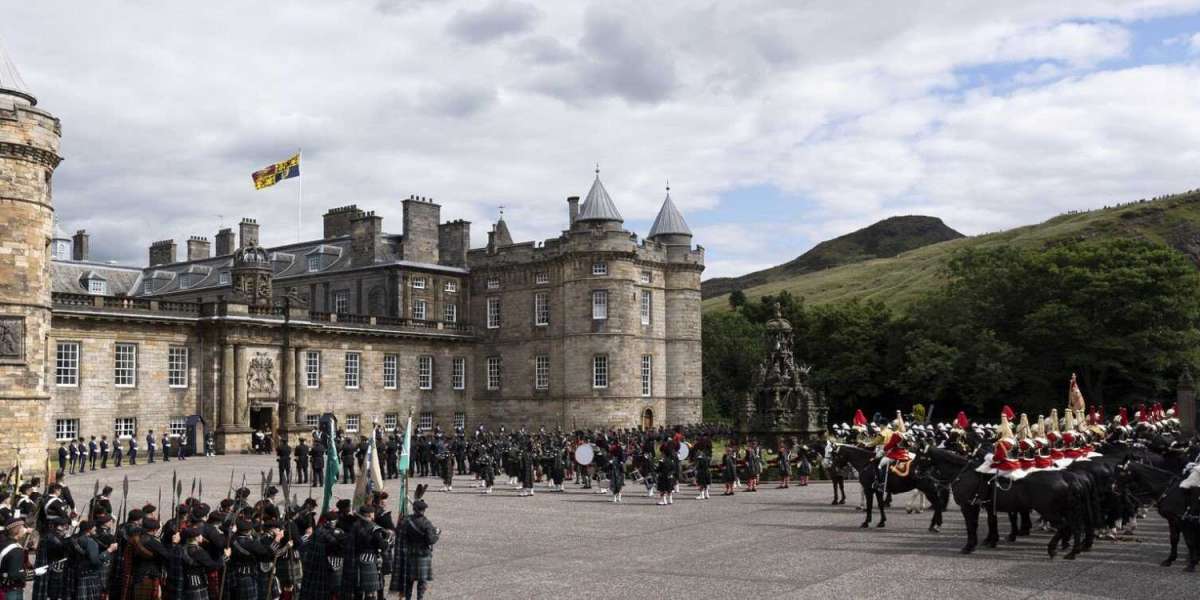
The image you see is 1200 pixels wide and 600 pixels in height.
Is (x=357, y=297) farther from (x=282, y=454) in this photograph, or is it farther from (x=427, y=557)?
(x=427, y=557)

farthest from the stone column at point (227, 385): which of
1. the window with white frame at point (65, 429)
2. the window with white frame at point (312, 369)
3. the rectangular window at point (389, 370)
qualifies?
the rectangular window at point (389, 370)

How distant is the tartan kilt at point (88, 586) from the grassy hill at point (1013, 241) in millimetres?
91672

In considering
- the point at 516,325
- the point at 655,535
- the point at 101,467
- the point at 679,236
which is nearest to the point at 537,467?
the point at 655,535

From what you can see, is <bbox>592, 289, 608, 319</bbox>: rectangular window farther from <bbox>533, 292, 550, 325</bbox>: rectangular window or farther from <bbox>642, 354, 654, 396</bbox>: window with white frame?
<bbox>642, 354, 654, 396</bbox>: window with white frame

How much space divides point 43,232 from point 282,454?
12642mm

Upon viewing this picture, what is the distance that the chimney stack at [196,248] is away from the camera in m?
75.4

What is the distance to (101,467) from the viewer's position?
4088cm

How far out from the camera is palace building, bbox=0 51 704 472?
153 ft

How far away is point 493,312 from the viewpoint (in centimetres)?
6356

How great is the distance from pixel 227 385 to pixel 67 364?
23.9ft

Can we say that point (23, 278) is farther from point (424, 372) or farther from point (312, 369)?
point (424, 372)

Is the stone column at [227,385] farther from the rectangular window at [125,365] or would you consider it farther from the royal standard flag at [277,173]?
the royal standard flag at [277,173]

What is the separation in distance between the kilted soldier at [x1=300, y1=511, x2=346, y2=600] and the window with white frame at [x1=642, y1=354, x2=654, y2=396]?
46.1m

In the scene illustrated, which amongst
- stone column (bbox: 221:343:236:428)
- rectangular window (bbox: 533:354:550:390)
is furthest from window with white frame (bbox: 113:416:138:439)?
rectangular window (bbox: 533:354:550:390)
